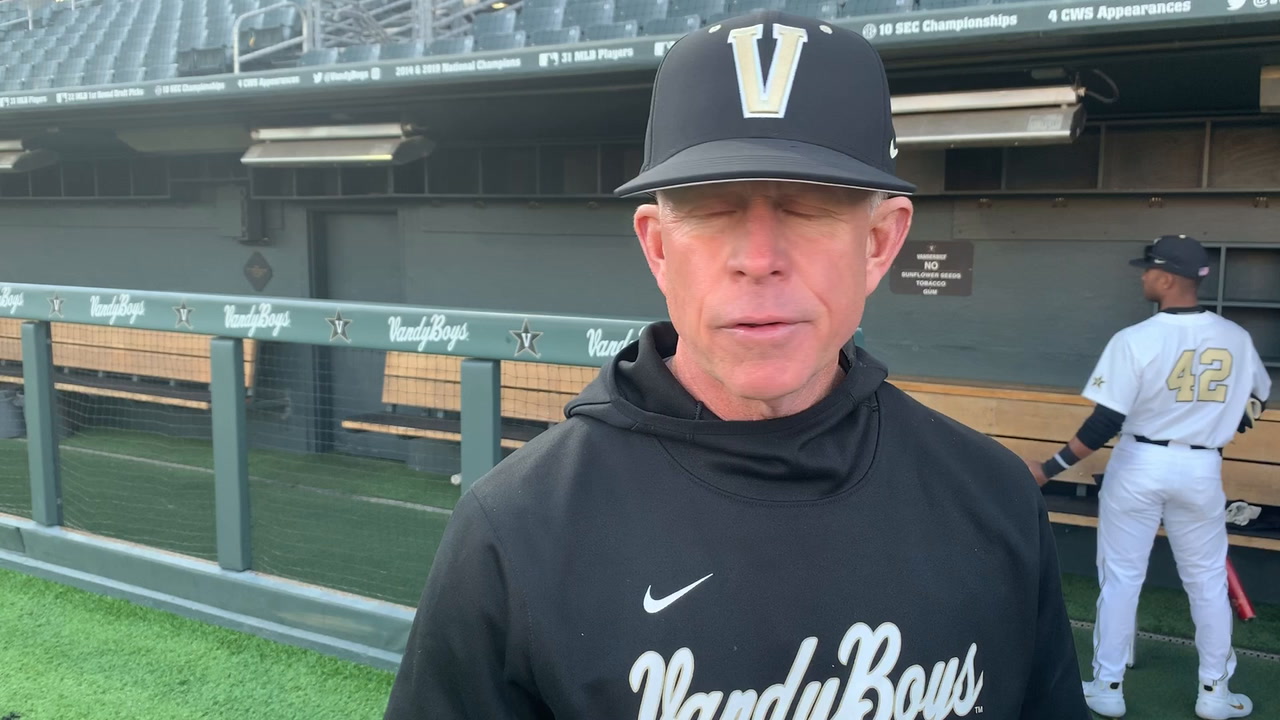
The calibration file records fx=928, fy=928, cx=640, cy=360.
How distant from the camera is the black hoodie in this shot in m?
0.96

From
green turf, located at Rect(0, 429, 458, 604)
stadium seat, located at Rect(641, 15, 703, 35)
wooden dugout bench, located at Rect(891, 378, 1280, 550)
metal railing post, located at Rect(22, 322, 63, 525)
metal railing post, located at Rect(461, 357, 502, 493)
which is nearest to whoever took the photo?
metal railing post, located at Rect(461, 357, 502, 493)

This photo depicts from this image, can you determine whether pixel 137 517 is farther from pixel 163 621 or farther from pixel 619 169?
pixel 619 169

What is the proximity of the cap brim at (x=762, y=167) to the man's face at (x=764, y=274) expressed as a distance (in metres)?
0.04

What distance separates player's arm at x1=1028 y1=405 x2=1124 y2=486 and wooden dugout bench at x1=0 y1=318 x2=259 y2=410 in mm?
3450

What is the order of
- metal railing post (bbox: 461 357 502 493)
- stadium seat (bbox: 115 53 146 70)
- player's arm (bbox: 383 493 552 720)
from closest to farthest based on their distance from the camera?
player's arm (bbox: 383 493 552 720) < metal railing post (bbox: 461 357 502 493) < stadium seat (bbox: 115 53 146 70)

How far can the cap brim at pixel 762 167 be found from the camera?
87 cm

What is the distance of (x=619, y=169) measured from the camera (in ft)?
21.6

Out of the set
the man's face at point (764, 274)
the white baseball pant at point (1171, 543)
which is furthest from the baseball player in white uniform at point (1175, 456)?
the man's face at point (764, 274)

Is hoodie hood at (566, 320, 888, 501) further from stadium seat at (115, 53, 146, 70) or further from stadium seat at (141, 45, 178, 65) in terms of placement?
stadium seat at (115, 53, 146, 70)

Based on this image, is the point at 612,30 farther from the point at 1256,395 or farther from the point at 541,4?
the point at 1256,395

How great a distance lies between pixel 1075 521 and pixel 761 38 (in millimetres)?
4594

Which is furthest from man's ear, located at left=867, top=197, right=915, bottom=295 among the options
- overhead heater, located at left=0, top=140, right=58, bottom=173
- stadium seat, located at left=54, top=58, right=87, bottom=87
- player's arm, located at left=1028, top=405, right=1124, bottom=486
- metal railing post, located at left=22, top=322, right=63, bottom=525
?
stadium seat, located at left=54, top=58, right=87, bottom=87

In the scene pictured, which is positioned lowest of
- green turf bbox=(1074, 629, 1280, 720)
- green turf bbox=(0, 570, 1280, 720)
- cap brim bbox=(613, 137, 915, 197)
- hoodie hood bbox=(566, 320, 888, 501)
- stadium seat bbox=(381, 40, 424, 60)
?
green turf bbox=(1074, 629, 1280, 720)

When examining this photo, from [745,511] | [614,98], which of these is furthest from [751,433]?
[614,98]
